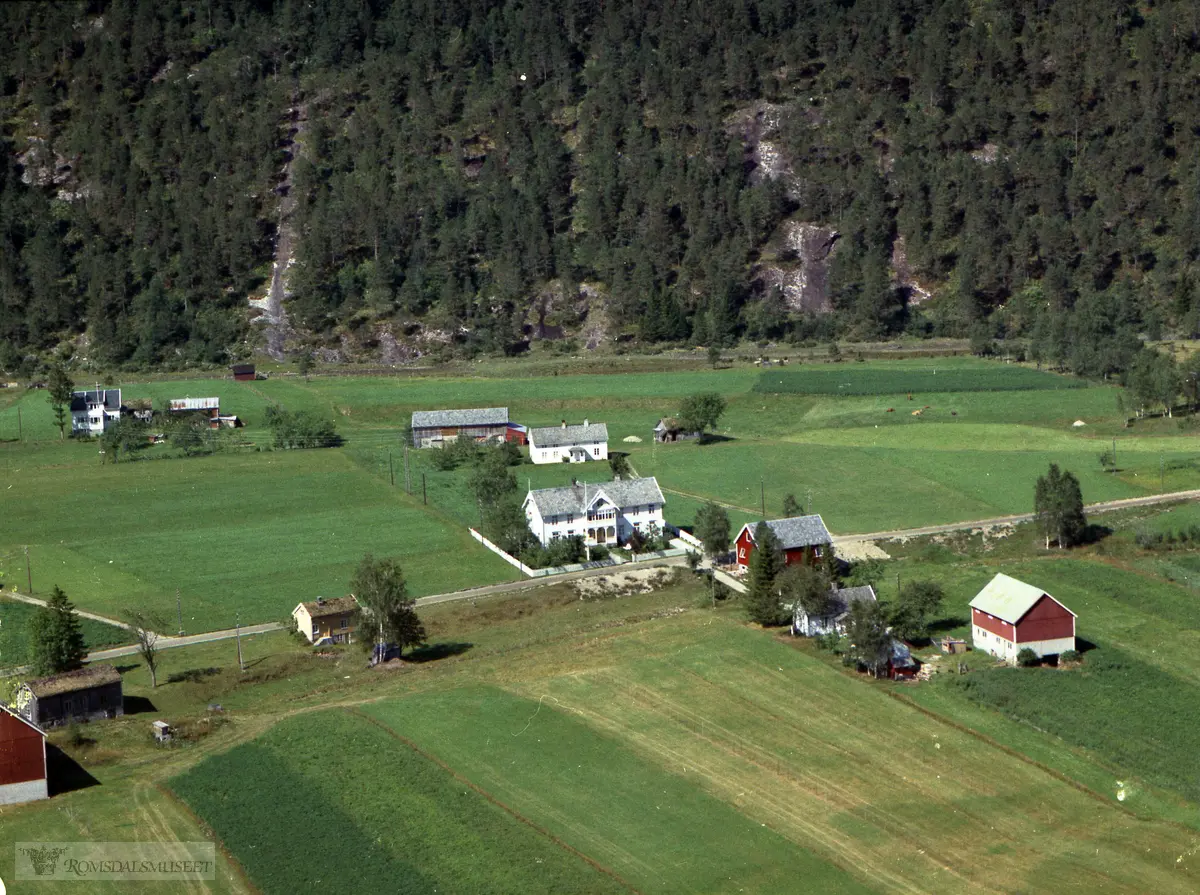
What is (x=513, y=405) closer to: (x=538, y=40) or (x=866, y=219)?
(x=866, y=219)

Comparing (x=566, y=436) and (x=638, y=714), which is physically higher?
(x=566, y=436)

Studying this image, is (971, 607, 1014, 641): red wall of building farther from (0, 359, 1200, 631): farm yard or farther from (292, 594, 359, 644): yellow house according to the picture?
(292, 594, 359, 644): yellow house

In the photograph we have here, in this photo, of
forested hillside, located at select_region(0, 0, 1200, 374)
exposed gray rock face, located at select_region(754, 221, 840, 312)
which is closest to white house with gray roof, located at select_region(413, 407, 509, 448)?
forested hillside, located at select_region(0, 0, 1200, 374)

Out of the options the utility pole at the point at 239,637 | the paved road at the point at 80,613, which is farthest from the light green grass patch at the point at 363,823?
the paved road at the point at 80,613

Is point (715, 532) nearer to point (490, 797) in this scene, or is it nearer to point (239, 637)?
point (239, 637)

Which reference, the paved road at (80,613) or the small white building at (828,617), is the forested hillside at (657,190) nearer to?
the small white building at (828,617)

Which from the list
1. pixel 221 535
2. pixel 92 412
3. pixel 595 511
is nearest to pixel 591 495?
pixel 595 511
